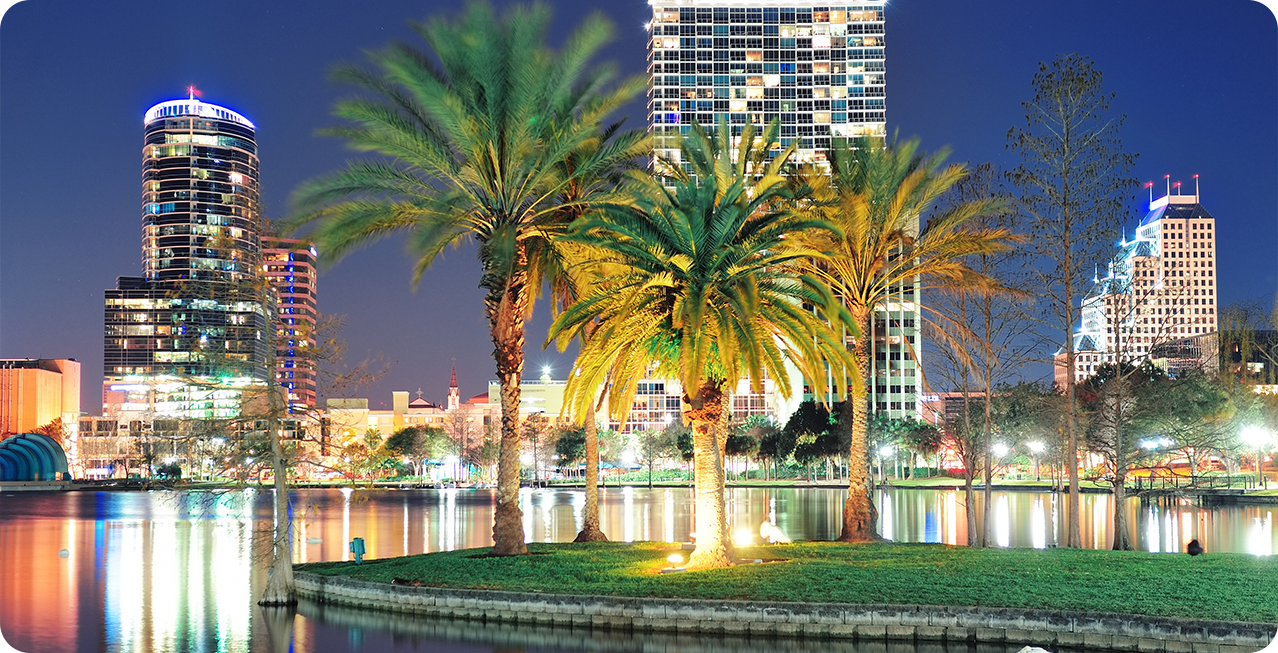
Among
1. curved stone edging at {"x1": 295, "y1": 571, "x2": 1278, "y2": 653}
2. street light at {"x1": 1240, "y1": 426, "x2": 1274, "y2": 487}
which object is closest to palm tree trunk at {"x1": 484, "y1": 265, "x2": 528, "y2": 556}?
curved stone edging at {"x1": 295, "y1": 571, "x2": 1278, "y2": 653}

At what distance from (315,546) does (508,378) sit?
15.3 m

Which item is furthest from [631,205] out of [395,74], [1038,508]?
[1038,508]

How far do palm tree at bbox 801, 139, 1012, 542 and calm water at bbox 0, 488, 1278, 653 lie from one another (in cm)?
804

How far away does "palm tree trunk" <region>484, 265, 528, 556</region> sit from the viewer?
87.7 feet

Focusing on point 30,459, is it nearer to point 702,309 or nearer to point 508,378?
point 508,378

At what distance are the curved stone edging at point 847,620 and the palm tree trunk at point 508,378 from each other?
4.87 meters

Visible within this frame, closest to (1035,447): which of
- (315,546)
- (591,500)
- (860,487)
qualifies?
(860,487)

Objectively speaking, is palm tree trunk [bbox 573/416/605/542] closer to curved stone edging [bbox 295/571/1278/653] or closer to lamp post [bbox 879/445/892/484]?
curved stone edging [bbox 295/571/1278/653]

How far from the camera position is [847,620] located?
18.2 metres

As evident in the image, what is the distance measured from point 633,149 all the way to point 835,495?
5966 centimetres

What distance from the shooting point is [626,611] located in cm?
1966

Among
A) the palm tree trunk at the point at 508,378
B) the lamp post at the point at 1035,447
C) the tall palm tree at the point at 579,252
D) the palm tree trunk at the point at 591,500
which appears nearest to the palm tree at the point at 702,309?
the palm tree trunk at the point at 508,378

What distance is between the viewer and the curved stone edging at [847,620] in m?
16.5

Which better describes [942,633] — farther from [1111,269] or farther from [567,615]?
[1111,269]
